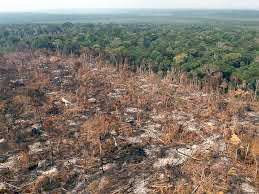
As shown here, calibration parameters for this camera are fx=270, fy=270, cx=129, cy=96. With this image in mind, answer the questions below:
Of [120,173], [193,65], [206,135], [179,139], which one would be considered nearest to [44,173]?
[120,173]

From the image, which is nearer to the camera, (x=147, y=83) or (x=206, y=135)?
(x=206, y=135)

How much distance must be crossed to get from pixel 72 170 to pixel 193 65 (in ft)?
47.1

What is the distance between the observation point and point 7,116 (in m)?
12.3

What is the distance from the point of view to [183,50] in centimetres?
2494

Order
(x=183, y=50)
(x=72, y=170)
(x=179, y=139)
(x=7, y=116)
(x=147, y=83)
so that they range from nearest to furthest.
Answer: (x=72, y=170)
(x=179, y=139)
(x=7, y=116)
(x=147, y=83)
(x=183, y=50)

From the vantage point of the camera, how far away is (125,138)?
10.3 m

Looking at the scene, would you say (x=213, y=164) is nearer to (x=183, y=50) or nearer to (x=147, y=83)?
(x=147, y=83)

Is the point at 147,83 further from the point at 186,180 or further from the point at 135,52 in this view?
the point at 186,180

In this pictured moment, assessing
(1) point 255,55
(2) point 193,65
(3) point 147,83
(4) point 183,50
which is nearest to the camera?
(3) point 147,83

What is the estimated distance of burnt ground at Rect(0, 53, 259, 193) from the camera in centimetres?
784

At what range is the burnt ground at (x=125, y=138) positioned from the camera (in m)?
7.84

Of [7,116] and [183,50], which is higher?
[183,50]

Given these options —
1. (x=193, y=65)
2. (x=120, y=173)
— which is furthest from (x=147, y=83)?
(x=120, y=173)

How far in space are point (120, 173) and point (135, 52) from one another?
18408 millimetres
